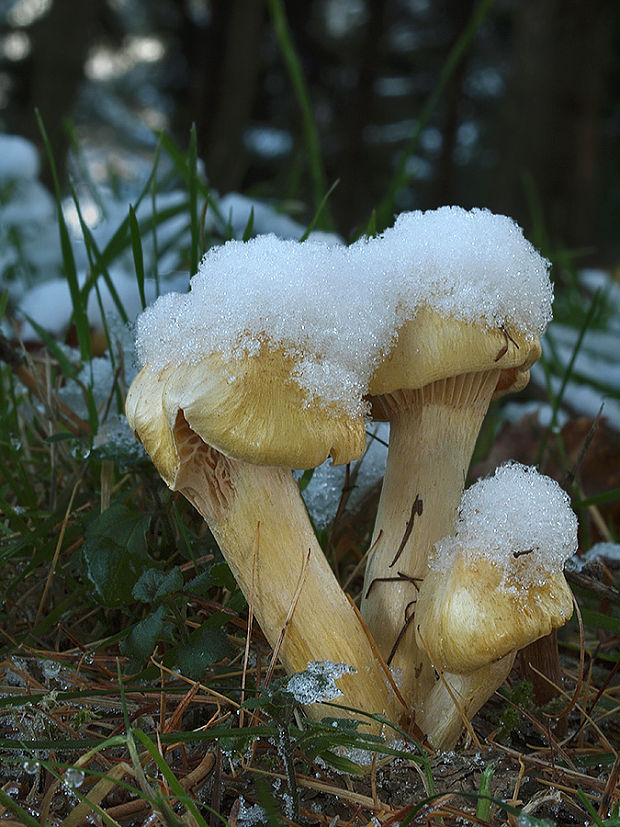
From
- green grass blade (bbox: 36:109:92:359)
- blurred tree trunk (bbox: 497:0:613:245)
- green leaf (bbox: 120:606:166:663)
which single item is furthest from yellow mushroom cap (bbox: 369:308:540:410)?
blurred tree trunk (bbox: 497:0:613:245)

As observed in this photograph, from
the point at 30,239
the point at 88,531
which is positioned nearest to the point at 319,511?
the point at 88,531

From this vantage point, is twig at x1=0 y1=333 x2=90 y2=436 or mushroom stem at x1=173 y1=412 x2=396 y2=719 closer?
mushroom stem at x1=173 y1=412 x2=396 y2=719

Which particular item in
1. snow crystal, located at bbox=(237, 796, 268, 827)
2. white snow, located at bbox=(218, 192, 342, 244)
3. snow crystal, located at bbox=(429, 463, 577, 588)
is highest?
white snow, located at bbox=(218, 192, 342, 244)

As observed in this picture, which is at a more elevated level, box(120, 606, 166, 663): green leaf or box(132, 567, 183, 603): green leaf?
box(132, 567, 183, 603): green leaf

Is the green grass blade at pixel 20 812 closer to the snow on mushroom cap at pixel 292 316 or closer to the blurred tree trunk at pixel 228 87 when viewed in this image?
the snow on mushroom cap at pixel 292 316

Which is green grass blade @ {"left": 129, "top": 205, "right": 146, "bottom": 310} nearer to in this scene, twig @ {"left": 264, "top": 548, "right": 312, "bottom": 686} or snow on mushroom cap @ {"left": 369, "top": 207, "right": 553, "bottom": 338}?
snow on mushroom cap @ {"left": 369, "top": 207, "right": 553, "bottom": 338}

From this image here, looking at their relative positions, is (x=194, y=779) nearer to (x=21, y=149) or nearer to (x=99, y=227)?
(x=99, y=227)
